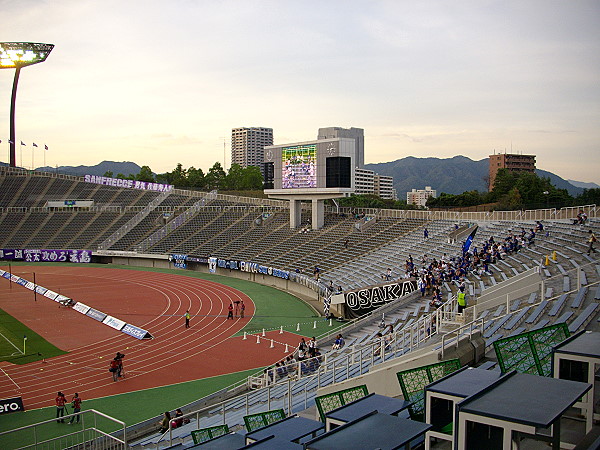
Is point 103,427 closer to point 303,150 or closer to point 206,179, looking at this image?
point 303,150

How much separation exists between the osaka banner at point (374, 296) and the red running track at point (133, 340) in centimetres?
397

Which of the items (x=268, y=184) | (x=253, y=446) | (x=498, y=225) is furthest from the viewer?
(x=268, y=184)

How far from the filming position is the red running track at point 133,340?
21.9 meters

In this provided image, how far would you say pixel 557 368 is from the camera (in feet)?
20.8

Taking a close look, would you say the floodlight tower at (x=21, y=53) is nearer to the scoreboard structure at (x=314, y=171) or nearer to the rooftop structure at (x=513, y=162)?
the scoreboard structure at (x=314, y=171)

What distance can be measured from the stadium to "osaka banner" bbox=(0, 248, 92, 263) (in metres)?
0.22

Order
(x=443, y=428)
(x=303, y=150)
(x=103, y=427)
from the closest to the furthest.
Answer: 1. (x=443, y=428)
2. (x=103, y=427)
3. (x=303, y=150)

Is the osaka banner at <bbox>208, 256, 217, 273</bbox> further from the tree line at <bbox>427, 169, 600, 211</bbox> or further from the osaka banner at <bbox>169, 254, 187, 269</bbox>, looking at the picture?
the tree line at <bbox>427, 169, 600, 211</bbox>

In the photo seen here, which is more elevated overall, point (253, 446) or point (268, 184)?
point (268, 184)

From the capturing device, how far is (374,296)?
1198 inches

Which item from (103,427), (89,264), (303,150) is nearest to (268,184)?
(303,150)

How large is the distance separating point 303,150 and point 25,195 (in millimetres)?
48270

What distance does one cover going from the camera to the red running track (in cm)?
2186

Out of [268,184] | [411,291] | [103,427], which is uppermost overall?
[268,184]
